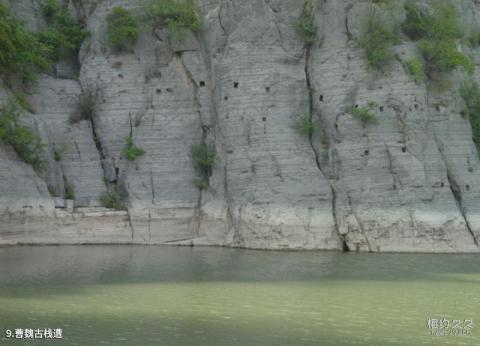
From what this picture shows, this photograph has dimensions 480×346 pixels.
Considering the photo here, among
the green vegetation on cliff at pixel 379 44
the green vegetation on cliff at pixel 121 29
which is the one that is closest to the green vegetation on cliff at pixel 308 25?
the green vegetation on cliff at pixel 379 44

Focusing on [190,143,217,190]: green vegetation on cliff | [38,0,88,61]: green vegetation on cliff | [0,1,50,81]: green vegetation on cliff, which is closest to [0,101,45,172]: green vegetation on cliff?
[0,1,50,81]: green vegetation on cliff

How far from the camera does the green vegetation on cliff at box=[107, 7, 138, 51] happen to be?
3344 cm

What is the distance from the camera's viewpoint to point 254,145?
30609mm

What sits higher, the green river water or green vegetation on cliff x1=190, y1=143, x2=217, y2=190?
green vegetation on cliff x1=190, y1=143, x2=217, y2=190

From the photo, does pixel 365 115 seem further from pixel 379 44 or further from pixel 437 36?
pixel 437 36

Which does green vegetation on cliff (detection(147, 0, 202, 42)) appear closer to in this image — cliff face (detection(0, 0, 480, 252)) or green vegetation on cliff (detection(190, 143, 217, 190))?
cliff face (detection(0, 0, 480, 252))

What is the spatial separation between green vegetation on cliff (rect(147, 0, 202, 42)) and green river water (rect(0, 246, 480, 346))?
11159 millimetres

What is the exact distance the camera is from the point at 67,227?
98.2 feet

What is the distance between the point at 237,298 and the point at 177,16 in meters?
18.8

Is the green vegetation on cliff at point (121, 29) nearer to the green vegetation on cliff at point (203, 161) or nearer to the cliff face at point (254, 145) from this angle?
the cliff face at point (254, 145)

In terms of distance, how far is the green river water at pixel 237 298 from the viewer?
45.5 ft

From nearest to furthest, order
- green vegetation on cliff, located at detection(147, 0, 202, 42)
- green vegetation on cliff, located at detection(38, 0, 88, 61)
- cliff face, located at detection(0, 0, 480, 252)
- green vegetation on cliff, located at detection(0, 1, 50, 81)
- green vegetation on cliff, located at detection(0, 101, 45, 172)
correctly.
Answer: cliff face, located at detection(0, 0, 480, 252)
green vegetation on cliff, located at detection(0, 101, 45, 172)
green vegetation on cliff, located at detection(0, 1, 50, 81)
green vegetation on cliff, located at detection(147, 0, 202, 42)
green vegetation on cliff, located at detection(38, 0, 88, 61)

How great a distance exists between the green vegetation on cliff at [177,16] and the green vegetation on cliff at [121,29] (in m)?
1.01

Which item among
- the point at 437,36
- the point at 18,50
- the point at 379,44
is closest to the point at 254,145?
the point at 379,44
